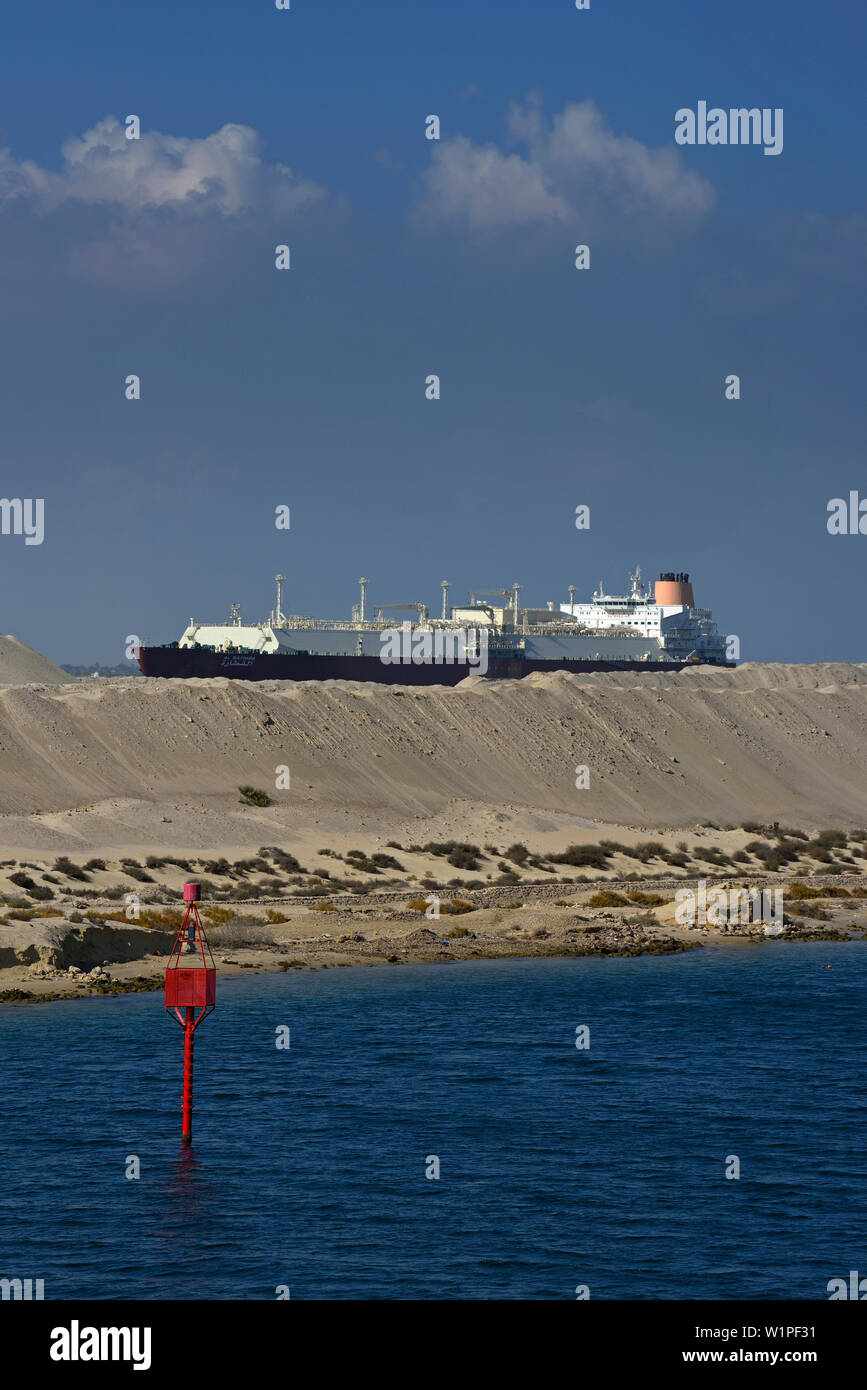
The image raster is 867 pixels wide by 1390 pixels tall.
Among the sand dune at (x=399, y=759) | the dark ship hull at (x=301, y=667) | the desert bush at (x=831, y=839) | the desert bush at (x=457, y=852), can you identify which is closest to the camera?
the desert bush at (x=457, y=852)

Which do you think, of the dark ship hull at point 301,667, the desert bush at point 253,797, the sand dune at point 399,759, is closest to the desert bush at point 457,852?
the sand dune at point 399,759

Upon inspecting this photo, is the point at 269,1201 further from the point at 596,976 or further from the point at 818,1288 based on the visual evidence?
the point at 596,976

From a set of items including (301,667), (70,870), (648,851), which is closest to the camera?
(70,870)

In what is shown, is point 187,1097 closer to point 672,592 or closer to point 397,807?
point 397,807

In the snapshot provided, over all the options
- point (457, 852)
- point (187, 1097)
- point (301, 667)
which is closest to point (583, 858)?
point (457, 852)

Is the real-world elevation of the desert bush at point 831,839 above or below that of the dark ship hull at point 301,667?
below

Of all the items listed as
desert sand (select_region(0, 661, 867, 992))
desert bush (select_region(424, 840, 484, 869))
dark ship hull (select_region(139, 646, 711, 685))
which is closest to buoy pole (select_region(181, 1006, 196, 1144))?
desert sand (select_region(0, 661, 867, 992))

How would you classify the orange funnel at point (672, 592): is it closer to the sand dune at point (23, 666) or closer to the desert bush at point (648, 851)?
the sand dune at point (23, 666)
